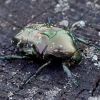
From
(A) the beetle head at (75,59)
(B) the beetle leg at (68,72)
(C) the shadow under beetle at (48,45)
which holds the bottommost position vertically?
(B) the beetle leg at (68,72)

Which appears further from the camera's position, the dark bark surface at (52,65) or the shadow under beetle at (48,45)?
the shadow under beetle at (48,45)

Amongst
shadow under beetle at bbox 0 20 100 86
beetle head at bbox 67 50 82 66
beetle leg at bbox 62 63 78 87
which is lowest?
beetle leg at bbox 62 63 78 87

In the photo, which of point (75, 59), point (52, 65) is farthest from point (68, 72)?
point (52, 65)

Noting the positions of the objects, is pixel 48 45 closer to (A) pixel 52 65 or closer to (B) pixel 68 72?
(A) pixel 52 65

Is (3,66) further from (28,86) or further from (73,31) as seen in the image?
(73,31)

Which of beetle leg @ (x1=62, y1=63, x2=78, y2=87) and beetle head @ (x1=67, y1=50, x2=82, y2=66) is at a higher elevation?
beetle head @ (x1=67, y1=50, x2=82, y2=66)

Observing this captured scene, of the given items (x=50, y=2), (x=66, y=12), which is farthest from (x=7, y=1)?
(x=66, y=12)

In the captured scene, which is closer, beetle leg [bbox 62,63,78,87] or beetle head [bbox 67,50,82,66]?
beetle leg [bbox 62,63,78,87]
